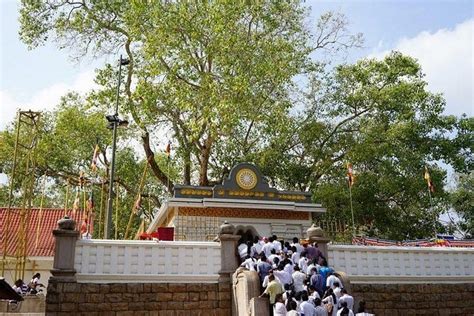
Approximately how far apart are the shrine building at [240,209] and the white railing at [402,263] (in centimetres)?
467

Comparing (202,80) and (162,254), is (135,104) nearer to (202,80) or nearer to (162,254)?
(202,80)

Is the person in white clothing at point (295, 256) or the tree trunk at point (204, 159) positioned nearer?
the person in white clothing at point (295, 256)

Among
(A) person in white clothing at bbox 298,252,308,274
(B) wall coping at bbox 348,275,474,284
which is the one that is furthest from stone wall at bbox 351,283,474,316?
(A) person in white clothing at bbox 298,252,308,274

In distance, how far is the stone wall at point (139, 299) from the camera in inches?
414

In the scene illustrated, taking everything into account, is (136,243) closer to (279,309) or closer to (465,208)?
(279,309)

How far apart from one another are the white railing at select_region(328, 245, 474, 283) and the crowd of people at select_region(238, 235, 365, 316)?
848 millimetres

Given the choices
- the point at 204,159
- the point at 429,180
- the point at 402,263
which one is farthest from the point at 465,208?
the point at 402,263

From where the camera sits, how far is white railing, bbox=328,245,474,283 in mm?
12930

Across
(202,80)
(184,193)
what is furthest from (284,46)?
(184,193)

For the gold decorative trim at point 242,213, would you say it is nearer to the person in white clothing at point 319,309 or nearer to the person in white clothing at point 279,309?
the person in white clothing at point 319,309

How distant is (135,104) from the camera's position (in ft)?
75.5

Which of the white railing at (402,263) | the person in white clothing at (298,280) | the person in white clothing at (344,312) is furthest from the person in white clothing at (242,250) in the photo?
the person in white clothing at (344,312)

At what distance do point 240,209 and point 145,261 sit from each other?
717 cm

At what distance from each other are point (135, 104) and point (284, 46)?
291 inches
